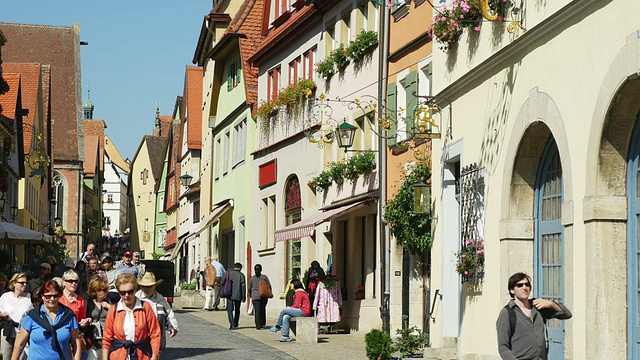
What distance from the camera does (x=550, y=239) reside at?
477 inches

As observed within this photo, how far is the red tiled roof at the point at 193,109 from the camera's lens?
184ft

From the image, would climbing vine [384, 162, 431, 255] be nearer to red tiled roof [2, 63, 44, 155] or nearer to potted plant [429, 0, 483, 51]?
potted plant [429, 0, 483, 51]

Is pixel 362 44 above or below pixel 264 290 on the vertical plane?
above

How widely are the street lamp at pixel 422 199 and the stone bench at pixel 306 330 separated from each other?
18.1 ft

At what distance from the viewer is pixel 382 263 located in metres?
21.3

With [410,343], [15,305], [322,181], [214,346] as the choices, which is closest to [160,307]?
[15,305]

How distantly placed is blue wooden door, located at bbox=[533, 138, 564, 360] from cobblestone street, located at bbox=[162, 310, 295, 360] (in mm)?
7555

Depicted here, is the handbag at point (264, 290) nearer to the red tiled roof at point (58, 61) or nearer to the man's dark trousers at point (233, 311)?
the man's dark trousers at point (233, 311)

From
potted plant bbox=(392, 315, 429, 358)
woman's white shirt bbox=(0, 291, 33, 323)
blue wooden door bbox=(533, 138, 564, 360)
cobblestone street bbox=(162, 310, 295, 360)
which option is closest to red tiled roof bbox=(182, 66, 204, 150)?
cobblestone street bbox=(162, 310, 295, 360)

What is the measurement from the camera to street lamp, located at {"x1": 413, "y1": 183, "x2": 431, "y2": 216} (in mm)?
17406

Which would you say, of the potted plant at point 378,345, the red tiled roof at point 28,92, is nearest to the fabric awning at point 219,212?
the red tiled roof at point 28,92

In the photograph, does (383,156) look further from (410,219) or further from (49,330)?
(49,330)

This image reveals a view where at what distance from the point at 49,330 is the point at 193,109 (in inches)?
1817

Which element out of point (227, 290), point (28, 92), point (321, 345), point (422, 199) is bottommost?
point (321, 345)
